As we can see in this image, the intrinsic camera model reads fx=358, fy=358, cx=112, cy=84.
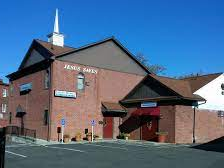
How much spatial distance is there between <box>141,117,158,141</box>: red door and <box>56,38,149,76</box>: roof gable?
709cm

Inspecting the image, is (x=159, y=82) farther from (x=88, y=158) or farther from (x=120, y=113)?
(x=88, y=158)

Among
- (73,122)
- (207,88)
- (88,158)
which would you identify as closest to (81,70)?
(73,122)

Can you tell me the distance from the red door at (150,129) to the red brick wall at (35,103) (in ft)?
29.1

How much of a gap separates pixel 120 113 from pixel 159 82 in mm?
5823

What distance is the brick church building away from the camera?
3066cm

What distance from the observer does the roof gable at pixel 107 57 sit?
33.2 meters

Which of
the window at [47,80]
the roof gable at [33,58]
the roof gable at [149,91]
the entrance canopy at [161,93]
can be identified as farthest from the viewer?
the roof gable at [33,58]

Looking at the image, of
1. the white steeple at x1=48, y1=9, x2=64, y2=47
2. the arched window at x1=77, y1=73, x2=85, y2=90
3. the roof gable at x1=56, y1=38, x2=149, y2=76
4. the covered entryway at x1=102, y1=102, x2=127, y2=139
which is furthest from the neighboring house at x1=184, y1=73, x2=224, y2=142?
the white steeple at x1=48, y1=9, x2=64, y2=47

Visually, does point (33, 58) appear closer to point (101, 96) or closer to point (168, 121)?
point (101, 96)

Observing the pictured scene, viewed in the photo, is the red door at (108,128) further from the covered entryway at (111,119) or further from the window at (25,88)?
the window at (25,88)

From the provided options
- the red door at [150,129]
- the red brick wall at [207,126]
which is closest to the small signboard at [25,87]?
the red door at [150,129]

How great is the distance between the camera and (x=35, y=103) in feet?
112

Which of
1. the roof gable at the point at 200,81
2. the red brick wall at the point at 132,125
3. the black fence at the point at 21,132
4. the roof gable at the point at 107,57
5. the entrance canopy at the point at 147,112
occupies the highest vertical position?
the roof gable at the point at 107,57

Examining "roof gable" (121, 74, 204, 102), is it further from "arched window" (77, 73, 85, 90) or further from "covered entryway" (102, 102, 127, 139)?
"arched window" (77, 73, 85, 90)
